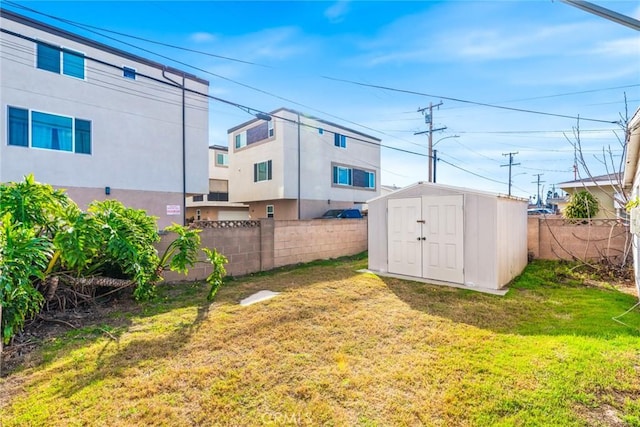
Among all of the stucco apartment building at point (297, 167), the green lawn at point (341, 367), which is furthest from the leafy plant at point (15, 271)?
the stucco apartment building at point (297, 167)

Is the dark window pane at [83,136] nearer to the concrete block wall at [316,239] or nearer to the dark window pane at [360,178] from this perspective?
the concrete block wall at [316,239]

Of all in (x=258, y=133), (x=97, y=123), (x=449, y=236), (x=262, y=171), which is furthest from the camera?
(x=258, y=133)

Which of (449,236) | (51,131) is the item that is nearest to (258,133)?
(51,131)

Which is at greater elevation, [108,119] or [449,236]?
[108,119]

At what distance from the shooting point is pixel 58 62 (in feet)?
32.8

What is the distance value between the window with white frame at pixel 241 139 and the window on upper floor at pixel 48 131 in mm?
10047

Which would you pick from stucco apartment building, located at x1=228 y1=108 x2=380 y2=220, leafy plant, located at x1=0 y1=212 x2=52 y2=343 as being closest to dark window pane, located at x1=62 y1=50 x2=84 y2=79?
stucco apartment building, located at x1=228 y1=108 x2=380 y2=220

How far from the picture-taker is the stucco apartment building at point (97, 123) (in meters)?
9.27

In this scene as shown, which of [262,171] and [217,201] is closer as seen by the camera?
[262,171]

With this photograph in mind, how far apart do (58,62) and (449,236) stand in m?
13.4

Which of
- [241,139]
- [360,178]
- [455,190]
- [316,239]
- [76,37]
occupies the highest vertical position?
[76,37]

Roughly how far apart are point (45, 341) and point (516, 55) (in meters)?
10.3

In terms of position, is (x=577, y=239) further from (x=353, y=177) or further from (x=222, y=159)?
(x=222, y=159)

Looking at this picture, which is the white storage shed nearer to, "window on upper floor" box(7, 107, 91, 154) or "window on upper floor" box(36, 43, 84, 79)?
"window on upper floor" box(7, 107, 91, 154)
